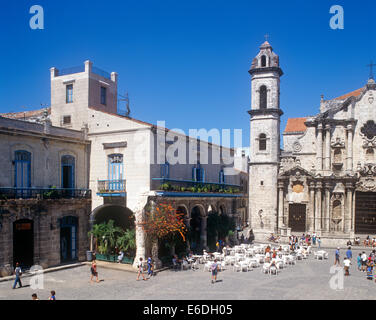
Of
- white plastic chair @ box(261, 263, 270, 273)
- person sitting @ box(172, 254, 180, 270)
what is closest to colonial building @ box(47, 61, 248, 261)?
person sitting @ box(172, 254, 180, 270)

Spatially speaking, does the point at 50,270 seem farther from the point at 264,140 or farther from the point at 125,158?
the point at 264,140

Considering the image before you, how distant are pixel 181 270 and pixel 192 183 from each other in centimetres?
715

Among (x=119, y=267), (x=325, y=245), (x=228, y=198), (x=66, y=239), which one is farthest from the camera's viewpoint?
(x=325, y=245)

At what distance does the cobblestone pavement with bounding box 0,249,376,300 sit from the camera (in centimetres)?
1755

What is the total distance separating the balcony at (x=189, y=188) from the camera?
2408 centimetres

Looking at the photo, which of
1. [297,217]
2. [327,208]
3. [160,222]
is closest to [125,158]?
[160,222]

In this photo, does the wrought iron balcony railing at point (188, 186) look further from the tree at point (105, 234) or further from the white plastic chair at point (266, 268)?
the white plastic chair at point (266, 268)

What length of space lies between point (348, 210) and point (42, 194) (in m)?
29.2

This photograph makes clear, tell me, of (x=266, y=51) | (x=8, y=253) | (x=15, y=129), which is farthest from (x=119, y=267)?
(x=266, y=51)

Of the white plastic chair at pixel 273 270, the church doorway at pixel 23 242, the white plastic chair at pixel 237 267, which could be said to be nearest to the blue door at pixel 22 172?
the church doorway at pixel 23 242

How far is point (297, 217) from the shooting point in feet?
128

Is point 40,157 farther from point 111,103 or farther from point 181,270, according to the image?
point 181,270

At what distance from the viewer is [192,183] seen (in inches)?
1113

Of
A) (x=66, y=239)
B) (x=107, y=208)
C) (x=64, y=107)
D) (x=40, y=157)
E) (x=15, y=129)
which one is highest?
(x=64, y=107)
